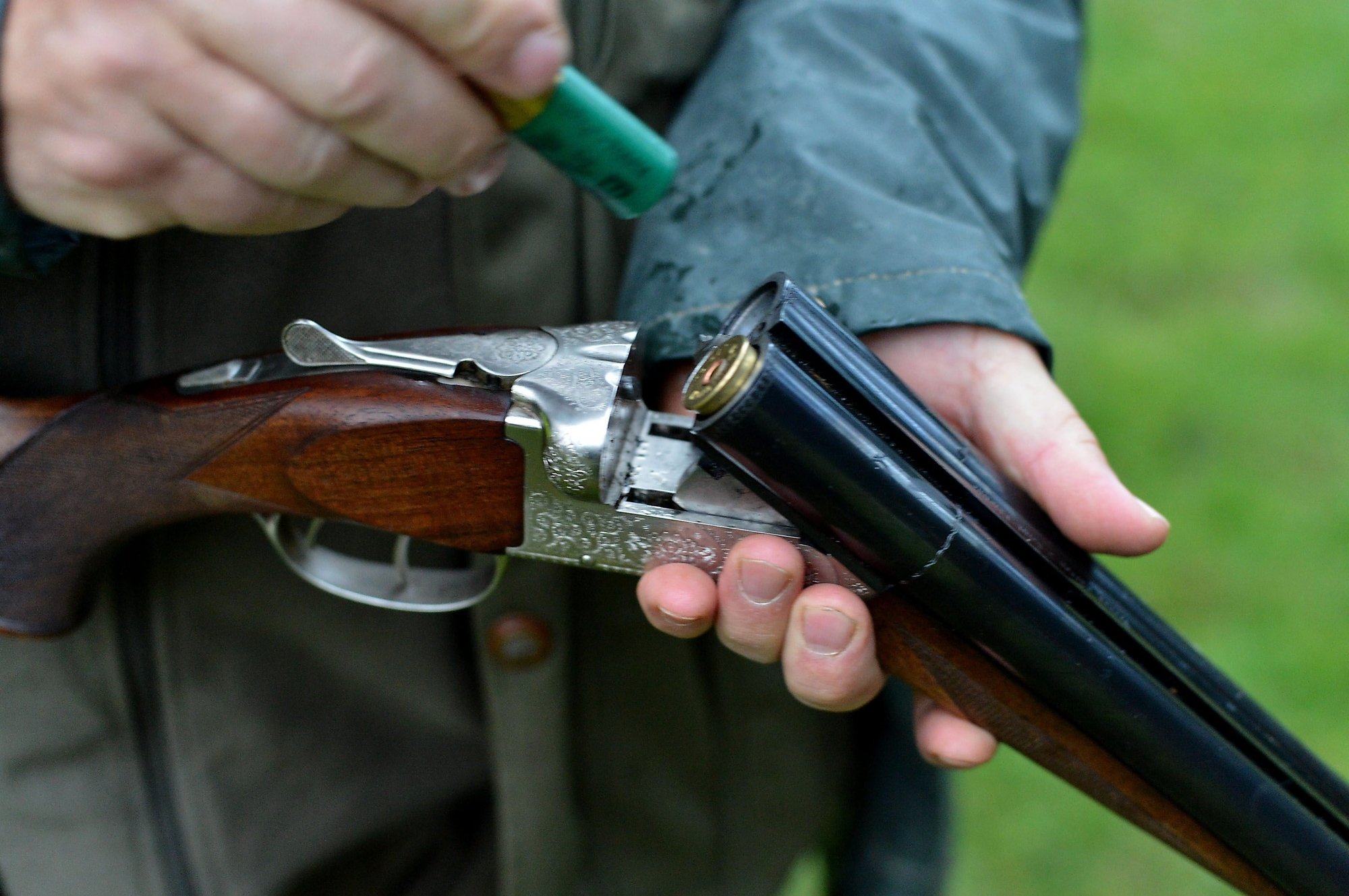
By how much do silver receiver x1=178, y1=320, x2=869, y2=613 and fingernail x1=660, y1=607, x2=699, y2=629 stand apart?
0.21 ft

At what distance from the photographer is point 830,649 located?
129cm

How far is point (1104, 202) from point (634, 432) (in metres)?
4.63

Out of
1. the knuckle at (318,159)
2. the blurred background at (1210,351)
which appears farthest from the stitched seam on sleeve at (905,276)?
the blurred background at (1210,351)

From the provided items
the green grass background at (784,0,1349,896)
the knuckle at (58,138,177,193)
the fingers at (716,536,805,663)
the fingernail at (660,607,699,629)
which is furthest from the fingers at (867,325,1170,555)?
the green grass background at (784,0,1349,896)

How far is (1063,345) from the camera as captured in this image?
4590 millimetres

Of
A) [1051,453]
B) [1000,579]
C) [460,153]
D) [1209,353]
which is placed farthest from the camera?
[1209,353]

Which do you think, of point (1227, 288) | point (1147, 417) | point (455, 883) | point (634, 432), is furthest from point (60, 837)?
point (1227, 288)

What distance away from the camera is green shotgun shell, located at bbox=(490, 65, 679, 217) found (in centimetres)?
109

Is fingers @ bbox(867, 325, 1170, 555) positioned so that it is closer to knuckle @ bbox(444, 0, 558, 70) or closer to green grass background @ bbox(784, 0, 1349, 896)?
knuckle @ bbox(444, 0, 558, 70)

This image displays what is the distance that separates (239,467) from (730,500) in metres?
0.65

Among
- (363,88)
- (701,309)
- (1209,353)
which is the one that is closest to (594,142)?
(363,88)

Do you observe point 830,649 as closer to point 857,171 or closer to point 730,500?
point 730,500

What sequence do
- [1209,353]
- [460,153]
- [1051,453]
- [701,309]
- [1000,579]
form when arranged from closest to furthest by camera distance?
[460,153], [1000,579], [1051,453], [701,309], [1209,353]

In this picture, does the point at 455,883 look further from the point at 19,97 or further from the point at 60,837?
the point at 19,97
